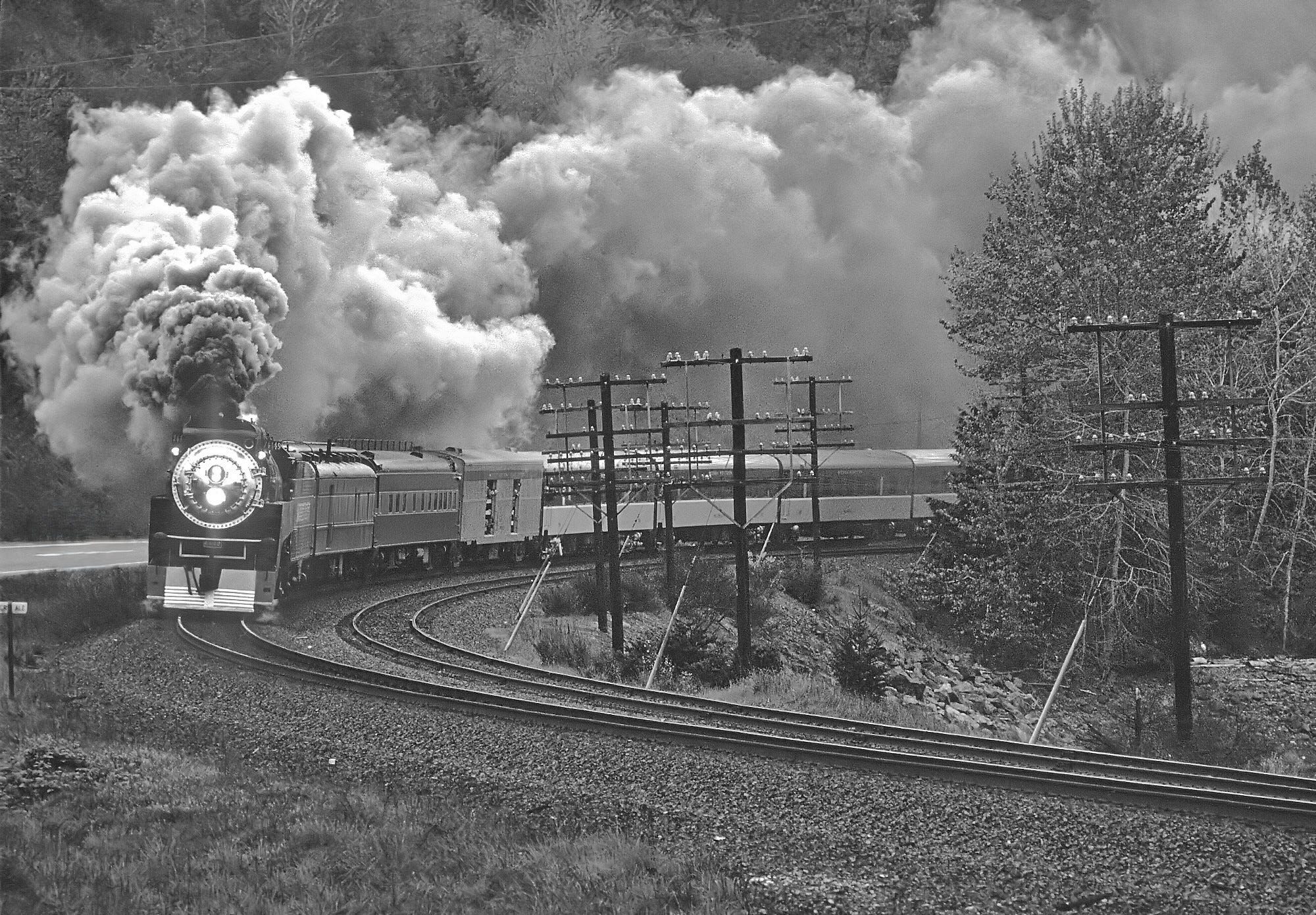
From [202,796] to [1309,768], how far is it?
1509cm

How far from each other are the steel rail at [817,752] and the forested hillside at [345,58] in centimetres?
2394

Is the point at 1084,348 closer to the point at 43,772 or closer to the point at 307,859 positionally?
the point at 43,772

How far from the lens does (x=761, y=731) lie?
1633 centimetres

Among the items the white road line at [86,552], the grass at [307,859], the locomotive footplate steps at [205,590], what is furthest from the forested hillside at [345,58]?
the grass at [307,859]

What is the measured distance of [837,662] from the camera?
86.7ft

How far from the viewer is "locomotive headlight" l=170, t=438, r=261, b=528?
20891mm

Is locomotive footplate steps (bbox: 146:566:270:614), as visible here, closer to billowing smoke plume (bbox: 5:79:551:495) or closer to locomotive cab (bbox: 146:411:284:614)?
locomotive cab (bbox: 146:411:284:614)

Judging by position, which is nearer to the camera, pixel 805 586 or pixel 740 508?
pixel 740 508

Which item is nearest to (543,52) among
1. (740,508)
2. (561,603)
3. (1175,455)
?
(561,603)

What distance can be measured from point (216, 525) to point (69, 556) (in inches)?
621

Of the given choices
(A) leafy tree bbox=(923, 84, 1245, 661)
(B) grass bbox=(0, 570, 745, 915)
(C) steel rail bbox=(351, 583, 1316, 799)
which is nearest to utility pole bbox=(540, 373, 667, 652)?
(C) steel rail bbox=(351, 583, 1316, 799)

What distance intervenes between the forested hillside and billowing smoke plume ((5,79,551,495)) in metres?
1.43

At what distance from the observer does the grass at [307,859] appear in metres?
10.2

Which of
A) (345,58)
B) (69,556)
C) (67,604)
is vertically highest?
(345,58)
